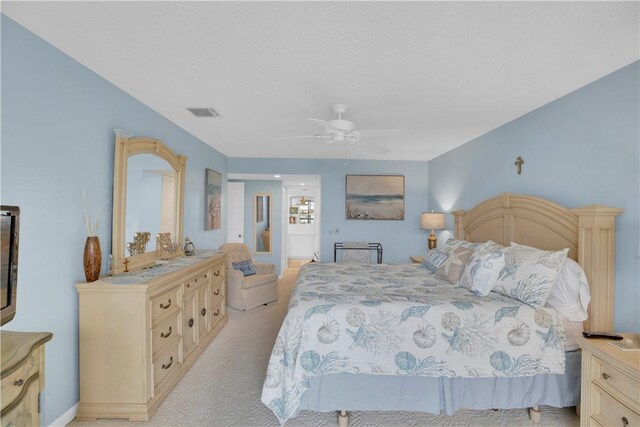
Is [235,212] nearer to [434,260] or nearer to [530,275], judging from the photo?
[434,260]

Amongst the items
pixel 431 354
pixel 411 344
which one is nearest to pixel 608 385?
pixel 431 354

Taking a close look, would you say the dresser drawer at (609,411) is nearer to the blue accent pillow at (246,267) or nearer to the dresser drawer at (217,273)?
the dresser drawer at (217,273)

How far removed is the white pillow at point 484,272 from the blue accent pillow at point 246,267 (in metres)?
3.33

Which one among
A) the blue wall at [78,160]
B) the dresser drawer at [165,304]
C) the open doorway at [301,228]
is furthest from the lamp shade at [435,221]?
the open doorway at [301,228]

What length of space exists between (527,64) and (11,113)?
324 cm

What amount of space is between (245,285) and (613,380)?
3937 mm

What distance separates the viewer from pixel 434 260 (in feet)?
11.1

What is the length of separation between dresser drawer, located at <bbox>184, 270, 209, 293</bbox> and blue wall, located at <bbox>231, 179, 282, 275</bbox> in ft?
11.6

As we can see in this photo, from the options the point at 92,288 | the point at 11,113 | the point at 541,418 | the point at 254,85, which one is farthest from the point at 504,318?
the point at 11,113

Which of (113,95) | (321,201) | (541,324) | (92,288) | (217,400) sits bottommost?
(217,400)

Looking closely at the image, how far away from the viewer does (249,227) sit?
267 inches

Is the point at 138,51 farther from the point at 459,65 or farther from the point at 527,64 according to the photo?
the point at 527,64

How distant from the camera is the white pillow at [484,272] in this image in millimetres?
2373

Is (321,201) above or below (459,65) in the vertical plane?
below
